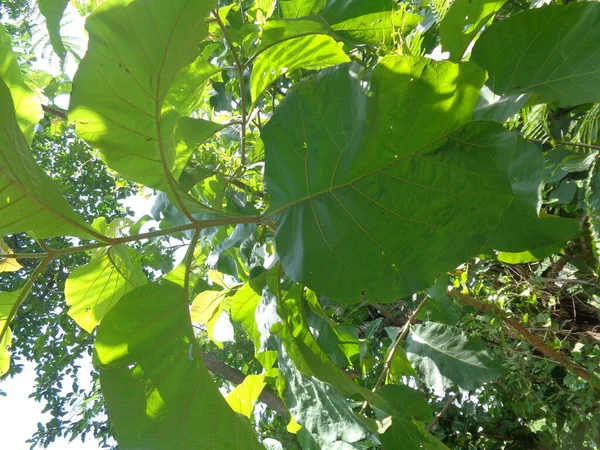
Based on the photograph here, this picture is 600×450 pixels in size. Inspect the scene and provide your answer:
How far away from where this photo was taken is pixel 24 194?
2.06 ft

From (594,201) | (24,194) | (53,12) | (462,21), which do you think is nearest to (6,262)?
(24,194)

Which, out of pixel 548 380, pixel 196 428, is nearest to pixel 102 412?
pixel 548 380

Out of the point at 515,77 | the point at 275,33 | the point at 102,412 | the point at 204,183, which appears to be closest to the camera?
the point at 515,77

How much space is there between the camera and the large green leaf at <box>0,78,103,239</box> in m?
0.58

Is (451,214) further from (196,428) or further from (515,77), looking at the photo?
(196,428)

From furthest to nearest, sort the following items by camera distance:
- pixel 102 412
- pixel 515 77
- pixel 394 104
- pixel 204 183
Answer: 1. pixel 102 412
2. pixel 204 183
3. pixel 515 77
4. pixel 394 104

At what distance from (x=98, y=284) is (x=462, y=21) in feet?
2.48

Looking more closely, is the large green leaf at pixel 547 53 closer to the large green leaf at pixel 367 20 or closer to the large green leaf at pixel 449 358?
the large green leaf at pixel 367 20

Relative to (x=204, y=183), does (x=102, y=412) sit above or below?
below

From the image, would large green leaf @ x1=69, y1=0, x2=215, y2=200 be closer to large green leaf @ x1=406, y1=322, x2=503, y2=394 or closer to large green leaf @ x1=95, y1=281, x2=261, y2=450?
large green leaf @ x1=95, y1=281, x2=261, y2=450

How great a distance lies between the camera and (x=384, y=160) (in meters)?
0.53

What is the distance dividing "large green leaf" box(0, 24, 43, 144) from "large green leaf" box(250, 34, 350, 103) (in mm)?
330

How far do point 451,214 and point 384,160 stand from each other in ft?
0.29

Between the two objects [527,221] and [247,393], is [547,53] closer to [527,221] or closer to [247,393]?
[527,221]
